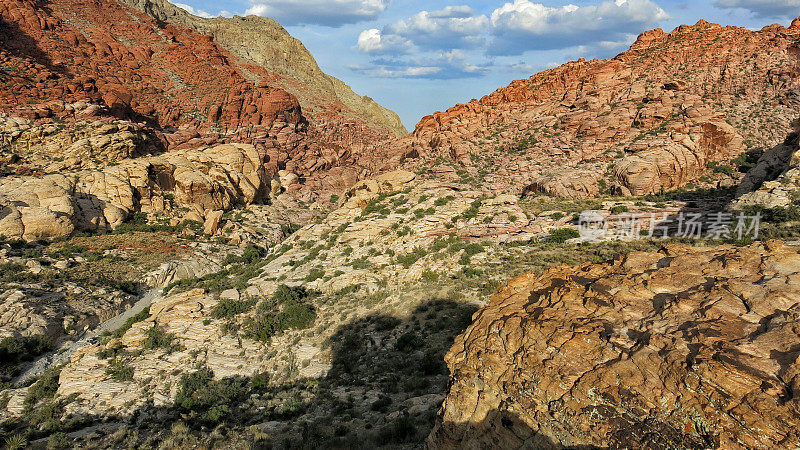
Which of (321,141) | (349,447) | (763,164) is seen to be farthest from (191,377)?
(321,141)

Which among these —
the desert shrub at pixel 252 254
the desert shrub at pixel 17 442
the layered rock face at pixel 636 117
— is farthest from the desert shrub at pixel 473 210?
the desert shrub at pixel 17 442

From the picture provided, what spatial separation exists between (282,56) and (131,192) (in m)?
72.7

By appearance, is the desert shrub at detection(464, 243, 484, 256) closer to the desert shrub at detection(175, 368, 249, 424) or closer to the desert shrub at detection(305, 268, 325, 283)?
the desert shrub at detection(305, 268, 325, 283)

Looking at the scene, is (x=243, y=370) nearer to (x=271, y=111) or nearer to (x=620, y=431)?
(x=620, y=431)

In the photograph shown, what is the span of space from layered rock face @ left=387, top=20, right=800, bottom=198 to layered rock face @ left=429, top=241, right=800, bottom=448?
98.7ft

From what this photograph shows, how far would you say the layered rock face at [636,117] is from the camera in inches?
1391

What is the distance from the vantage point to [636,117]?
41.9 m

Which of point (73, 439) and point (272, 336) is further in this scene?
point (272, 336)

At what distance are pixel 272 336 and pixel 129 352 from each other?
22.3 feet

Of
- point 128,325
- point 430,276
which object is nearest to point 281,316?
point 430,276

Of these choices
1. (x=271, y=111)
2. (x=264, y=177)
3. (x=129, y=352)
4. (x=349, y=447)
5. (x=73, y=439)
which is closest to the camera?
(x=349, y=447)

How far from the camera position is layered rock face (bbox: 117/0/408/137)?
87.4m

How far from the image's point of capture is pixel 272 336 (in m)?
17.8

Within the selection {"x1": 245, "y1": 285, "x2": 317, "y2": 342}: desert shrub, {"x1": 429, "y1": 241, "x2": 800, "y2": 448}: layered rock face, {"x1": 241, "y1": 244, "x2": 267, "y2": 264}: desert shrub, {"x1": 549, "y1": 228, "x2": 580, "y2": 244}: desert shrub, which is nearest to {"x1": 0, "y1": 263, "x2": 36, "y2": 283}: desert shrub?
{"x1": 241, "y1": 244, "x2": 267, "y2": 264}: desert shrub
